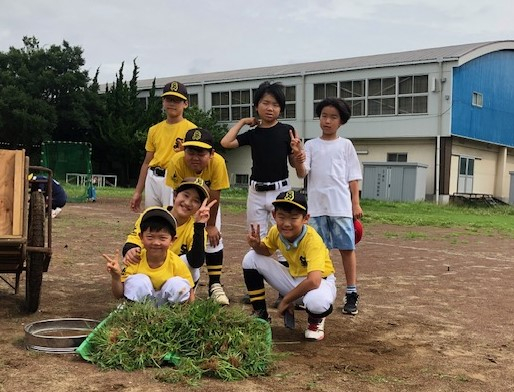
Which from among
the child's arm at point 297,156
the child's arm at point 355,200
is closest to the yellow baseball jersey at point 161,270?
the child's arm at point 297,156

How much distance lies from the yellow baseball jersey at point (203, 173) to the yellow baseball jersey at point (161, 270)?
89 centimetres

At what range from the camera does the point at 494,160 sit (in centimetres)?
2986

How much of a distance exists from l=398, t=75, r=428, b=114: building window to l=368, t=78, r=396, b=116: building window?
33 cm

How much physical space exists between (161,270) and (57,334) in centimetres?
72

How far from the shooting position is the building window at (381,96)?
27062 mm

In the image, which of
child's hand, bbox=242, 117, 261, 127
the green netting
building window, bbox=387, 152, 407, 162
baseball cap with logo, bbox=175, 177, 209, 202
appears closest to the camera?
baseball cap with logo, bbox=175, 177, 209, 202

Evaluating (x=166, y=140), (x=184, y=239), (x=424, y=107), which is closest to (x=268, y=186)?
(x=184, y=239)

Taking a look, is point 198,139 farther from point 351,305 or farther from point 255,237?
point 351,305

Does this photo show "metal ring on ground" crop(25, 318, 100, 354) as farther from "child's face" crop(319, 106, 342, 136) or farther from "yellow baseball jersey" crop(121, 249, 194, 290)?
"child's face" crop(319, 106, 342, 136)

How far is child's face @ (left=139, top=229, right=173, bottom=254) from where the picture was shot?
3.86 m

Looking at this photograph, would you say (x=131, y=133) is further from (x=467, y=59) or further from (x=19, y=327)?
(x=19, y=327)

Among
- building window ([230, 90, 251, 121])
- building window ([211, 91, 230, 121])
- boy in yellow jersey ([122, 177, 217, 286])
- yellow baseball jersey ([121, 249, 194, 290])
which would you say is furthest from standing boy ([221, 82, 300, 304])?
building window ([211, 91, 230, 121])

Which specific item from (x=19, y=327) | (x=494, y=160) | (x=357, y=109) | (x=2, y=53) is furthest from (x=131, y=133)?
(x=19, y=327)

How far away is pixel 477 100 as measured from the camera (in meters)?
27.4
